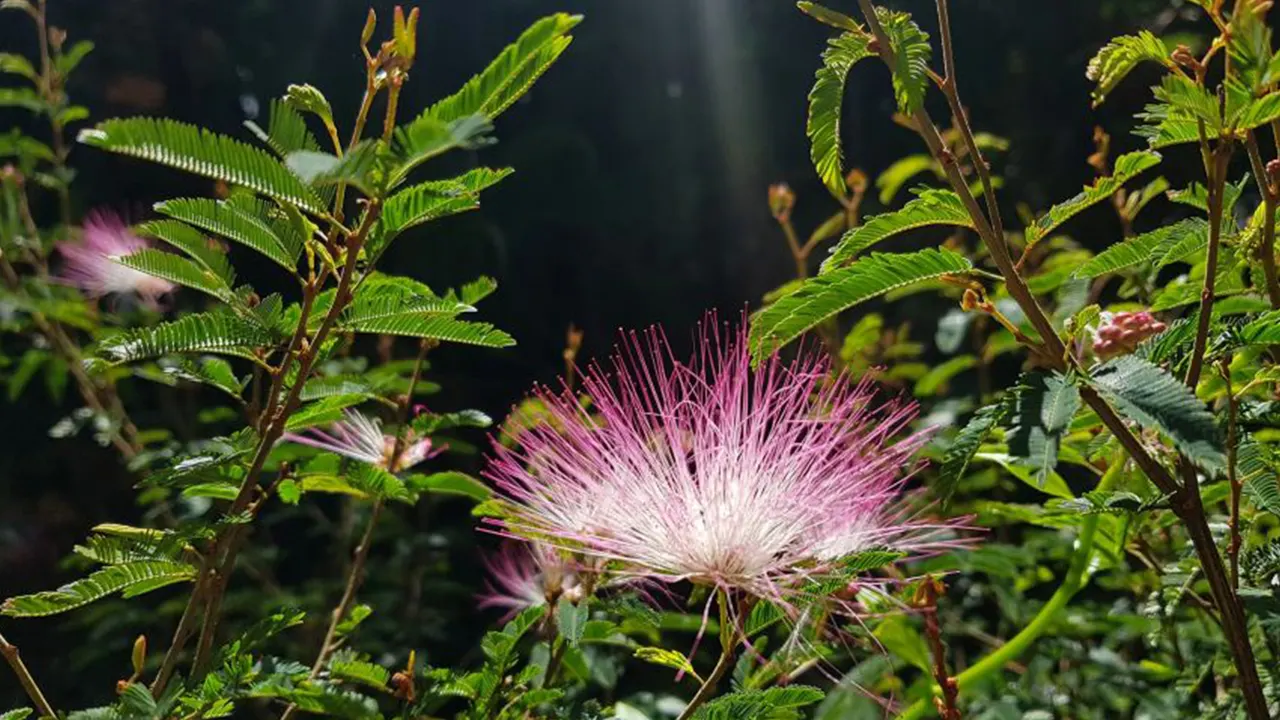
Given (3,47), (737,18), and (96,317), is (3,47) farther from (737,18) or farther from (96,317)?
(737,18)

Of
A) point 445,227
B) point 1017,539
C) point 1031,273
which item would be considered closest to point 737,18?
point 445,227

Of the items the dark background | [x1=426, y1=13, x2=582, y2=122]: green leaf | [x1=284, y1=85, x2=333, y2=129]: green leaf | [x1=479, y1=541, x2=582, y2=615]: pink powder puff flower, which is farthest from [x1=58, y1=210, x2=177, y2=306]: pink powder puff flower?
[x1=426, y1=13, x2=582, y2=122]: green leaf

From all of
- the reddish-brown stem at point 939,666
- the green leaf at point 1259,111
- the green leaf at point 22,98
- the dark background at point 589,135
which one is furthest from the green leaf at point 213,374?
the dark background at point 589,135

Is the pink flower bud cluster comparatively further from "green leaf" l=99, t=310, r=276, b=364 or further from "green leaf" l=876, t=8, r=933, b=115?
"green leaf" l=99, t=310, r=276, b=364

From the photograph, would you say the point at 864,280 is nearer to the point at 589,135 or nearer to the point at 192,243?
the point at 192,243

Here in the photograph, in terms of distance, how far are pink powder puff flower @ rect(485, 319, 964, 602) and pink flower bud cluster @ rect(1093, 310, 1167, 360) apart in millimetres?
212

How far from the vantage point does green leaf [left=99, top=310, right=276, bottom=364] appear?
3.12ft

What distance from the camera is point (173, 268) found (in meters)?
1.06

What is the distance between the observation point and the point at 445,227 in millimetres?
3812

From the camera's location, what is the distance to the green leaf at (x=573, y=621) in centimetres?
108

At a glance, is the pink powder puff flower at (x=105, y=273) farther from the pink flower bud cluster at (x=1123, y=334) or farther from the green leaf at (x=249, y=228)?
the pink flower bud cluster at (x=1123, y=334)

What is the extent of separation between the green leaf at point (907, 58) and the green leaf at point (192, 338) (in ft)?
1.97

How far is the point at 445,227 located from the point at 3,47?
69.9 inches

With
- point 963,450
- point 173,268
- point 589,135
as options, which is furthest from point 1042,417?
point 589,135
